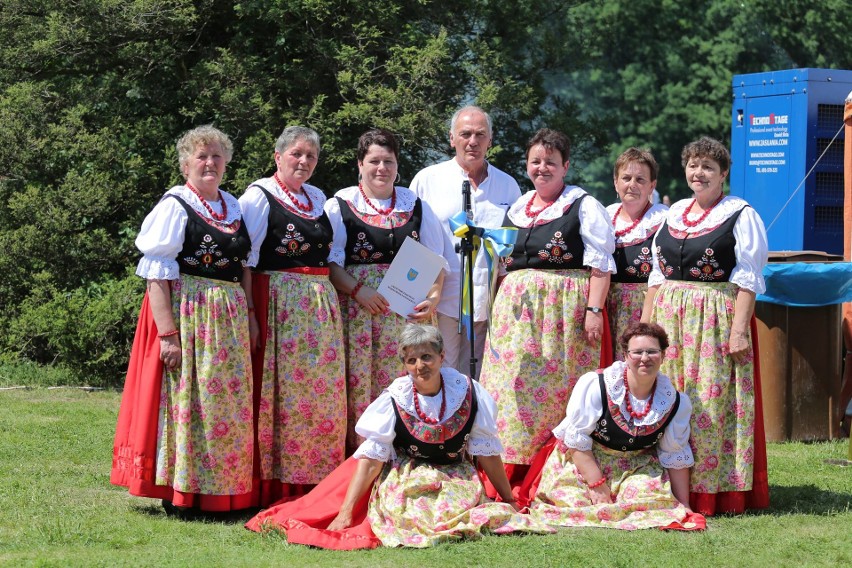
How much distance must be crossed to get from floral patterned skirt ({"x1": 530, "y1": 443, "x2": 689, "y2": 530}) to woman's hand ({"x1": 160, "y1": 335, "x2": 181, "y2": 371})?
176 cm

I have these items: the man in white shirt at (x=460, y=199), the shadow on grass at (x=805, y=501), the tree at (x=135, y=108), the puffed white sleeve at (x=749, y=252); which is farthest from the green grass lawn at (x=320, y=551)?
the tree at (x=135, y=108)

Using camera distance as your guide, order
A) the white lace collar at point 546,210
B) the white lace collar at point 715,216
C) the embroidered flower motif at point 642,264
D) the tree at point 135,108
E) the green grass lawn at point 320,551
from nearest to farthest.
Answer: the green grass lawn at point 320,551 → the white lace collar at point 715,216 → the white lace collar at point 546,210 → the embroidered flower motif at point 642,264 → the tree at point 135,108

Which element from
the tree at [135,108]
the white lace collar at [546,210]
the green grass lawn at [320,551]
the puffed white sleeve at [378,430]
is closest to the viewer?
the green grass lawn at [320,551]

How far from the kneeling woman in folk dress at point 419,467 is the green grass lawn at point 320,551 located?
18 cm

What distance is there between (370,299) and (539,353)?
0.86m

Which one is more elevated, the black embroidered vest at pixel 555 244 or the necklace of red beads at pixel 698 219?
the necklace of red beads at pixel 698 219

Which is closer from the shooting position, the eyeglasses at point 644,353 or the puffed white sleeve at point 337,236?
the eyeglasses at point 644,353

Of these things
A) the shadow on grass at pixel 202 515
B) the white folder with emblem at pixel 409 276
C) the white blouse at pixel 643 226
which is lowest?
the shadow on grass at pixel 202 515

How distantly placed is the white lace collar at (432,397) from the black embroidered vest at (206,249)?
3.11 feet

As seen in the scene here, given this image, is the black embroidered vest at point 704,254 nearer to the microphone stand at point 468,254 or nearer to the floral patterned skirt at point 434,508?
the microphone stand at point 468,254

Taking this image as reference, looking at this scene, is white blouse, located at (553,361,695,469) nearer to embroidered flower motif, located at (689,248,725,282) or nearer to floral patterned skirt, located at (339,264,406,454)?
embroidered flower motif, located at (689,248,725,282)

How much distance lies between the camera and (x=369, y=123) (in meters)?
10.4

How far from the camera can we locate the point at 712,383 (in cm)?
565

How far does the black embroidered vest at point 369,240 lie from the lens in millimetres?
5895
